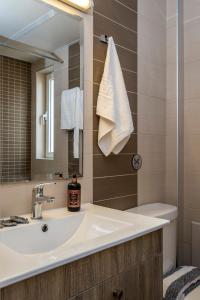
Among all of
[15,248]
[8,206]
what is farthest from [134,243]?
[8,206]

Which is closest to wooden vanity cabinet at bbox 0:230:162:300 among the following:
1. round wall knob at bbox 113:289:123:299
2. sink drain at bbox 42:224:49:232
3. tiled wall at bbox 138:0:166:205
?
round wall knob at bbox 113:289:123:299

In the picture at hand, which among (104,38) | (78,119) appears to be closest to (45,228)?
(78,119)

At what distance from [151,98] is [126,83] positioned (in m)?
0.30

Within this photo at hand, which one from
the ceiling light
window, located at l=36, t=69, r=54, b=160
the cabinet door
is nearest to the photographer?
the cabinet door

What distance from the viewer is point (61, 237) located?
108 cm

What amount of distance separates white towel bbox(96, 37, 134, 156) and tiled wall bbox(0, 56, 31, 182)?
43 centimetres

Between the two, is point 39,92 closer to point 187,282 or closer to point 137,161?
point 137,161

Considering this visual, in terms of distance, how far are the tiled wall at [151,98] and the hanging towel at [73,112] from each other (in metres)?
0.54

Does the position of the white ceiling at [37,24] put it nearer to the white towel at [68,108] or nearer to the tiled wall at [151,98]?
the white towel at [68,108]

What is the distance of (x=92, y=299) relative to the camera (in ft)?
2.66

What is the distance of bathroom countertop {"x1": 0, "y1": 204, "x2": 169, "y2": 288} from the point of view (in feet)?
2.21

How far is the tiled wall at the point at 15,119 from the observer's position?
1.09 metres

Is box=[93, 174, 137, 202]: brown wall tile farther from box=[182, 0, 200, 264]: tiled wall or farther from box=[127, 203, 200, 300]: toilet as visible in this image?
box=[182, 0, 200, 264]: tiled wall

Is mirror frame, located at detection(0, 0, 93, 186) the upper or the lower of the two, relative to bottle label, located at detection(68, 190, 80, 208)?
upper
